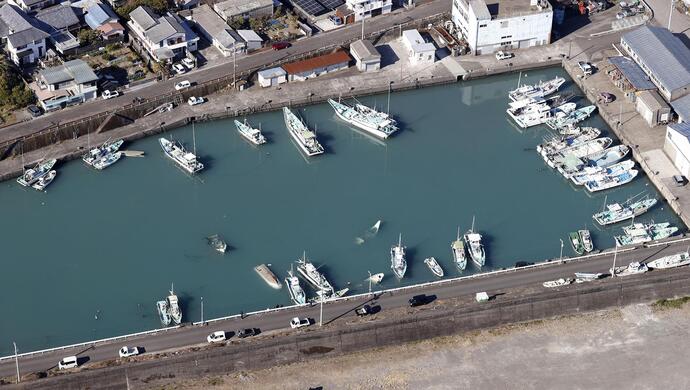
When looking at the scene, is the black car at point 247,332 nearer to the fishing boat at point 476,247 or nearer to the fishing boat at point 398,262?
the fishing boat at point 398,262

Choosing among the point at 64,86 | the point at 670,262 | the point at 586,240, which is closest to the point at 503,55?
the point at 586,240

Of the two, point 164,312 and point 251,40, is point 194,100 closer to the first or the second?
point 251,40

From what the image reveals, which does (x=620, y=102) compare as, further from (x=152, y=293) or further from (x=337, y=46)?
(x=152, y=293)

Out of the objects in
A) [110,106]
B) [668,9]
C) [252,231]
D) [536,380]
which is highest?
[668,9]

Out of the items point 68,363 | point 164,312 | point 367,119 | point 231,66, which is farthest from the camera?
point 231,66

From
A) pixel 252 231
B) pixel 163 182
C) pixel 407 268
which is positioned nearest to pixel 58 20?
pixel 163 182
